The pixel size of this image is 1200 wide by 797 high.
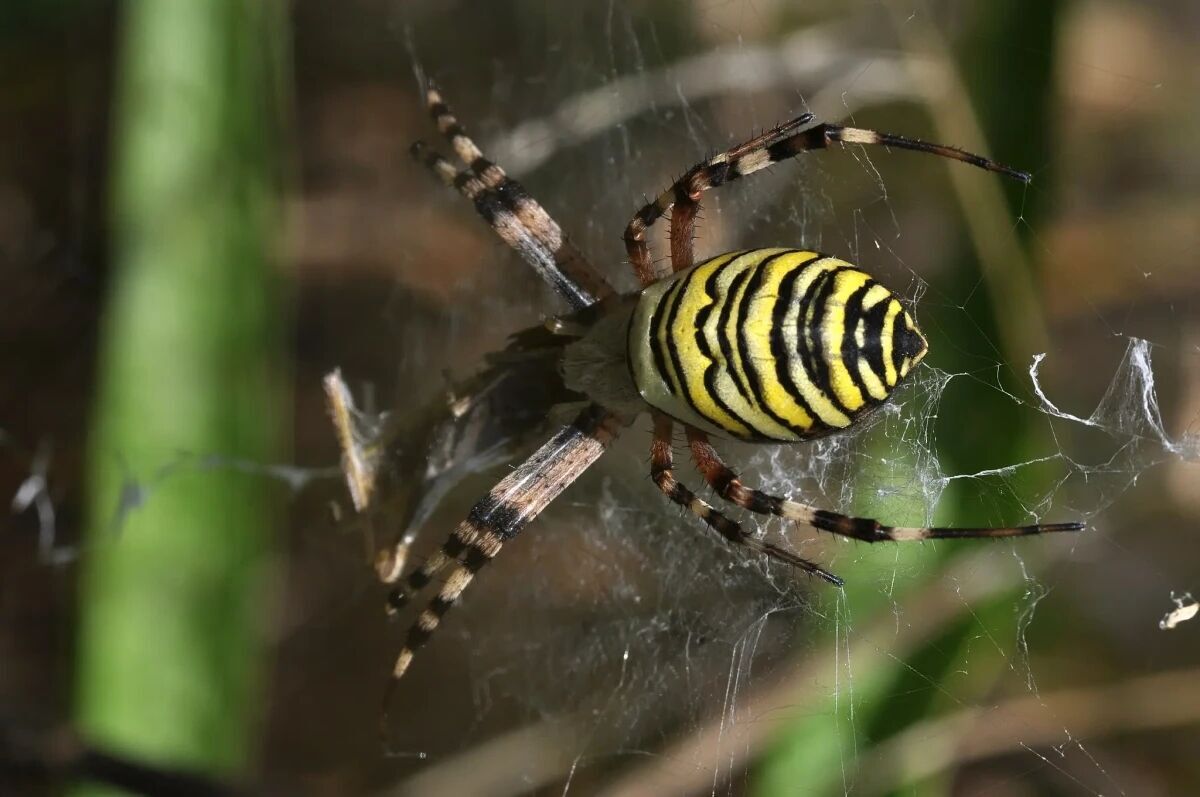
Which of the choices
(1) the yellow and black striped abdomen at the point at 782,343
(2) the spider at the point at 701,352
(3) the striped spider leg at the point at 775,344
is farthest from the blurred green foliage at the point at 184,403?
(1) the yellow and black striped abdomen at the point at 782,343

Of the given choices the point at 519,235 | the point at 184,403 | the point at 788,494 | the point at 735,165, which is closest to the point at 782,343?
the point at 735,165

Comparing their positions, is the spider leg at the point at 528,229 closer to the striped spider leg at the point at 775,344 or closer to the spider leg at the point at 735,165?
the spider leg at the point at 735,165

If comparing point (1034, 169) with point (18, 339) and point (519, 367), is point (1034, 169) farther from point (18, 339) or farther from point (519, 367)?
point (18, 339)

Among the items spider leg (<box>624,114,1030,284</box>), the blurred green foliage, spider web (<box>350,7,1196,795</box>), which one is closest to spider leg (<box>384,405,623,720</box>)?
spider web (<box>350,7,1196,795</box>)

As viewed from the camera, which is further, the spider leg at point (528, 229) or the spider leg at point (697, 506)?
the spider leg at point (528, 229)

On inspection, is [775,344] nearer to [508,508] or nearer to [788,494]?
[788,494]

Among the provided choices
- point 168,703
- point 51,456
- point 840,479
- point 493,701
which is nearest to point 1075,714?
point 840,479
